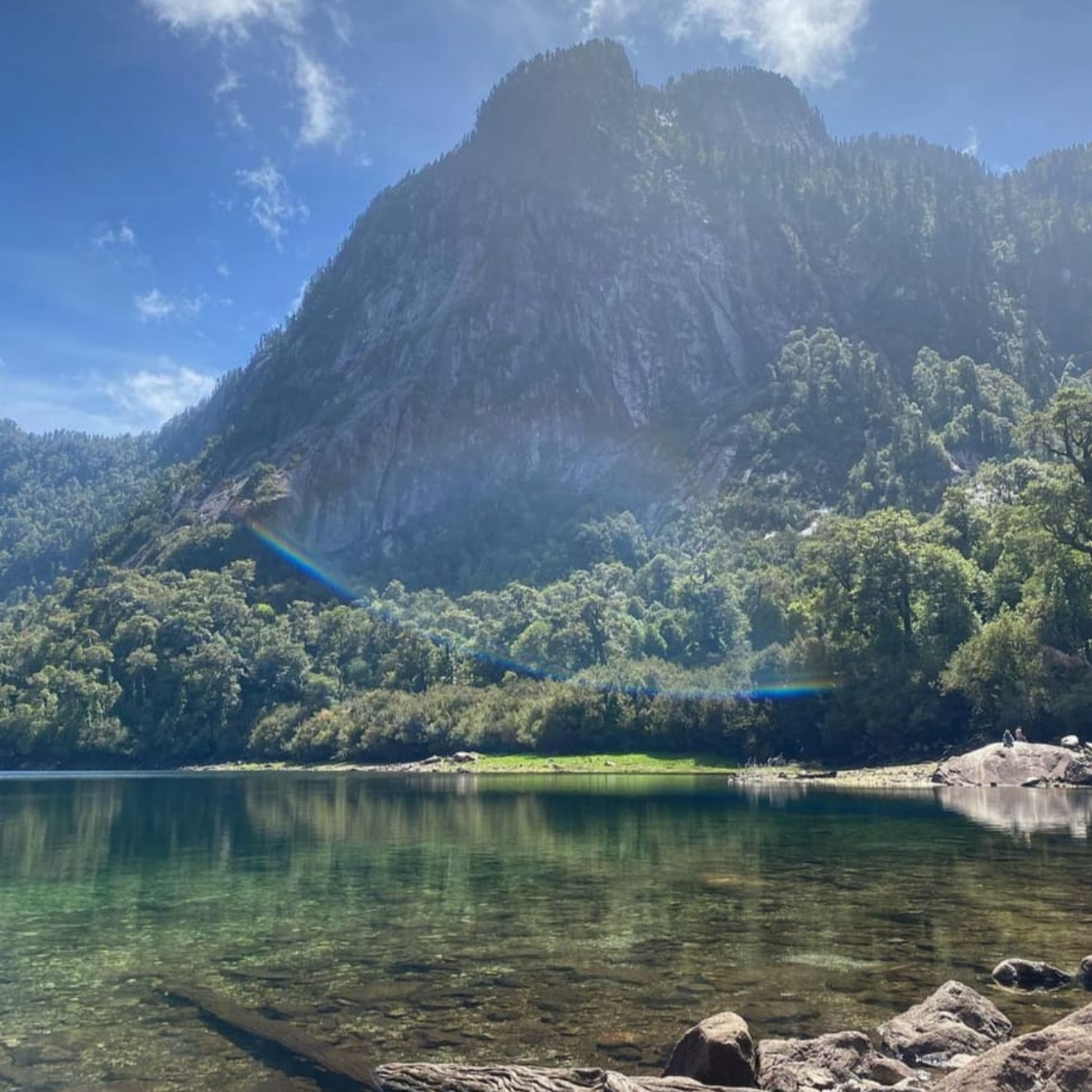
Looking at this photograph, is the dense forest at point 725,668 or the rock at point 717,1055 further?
the dense forest at point 725,668

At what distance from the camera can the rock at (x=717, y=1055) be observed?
13.1 meters

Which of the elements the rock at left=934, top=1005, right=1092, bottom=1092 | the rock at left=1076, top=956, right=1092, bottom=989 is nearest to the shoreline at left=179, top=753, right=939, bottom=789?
the rock at left=1076, top=956, right=1092, bottom=989

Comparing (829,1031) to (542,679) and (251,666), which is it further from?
(251,666)

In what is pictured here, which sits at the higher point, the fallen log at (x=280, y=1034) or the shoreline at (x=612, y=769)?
the fallen log at (x=280, y=1034)

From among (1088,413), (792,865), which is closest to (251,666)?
(1088,413)

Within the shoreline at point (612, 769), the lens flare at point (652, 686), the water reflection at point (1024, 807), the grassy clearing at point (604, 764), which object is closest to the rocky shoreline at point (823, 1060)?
the water reflection at point (1024, 807)

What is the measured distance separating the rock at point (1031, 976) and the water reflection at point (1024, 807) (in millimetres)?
24641

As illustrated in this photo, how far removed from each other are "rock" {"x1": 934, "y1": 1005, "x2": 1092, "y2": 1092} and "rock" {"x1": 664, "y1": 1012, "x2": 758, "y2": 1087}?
2661 millimetres

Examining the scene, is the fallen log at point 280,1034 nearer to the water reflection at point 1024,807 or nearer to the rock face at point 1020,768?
the water reflection at point 1024,807

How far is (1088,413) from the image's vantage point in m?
87.6

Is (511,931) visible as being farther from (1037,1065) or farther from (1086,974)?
(1037,1065)

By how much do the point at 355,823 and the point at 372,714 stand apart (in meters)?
105

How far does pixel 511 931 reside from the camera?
25125 mm

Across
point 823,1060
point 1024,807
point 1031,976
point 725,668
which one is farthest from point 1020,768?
point 823,1060
